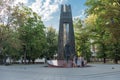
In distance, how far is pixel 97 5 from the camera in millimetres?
21922

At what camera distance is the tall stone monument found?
28484 mm

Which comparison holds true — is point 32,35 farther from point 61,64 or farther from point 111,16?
point 111,16

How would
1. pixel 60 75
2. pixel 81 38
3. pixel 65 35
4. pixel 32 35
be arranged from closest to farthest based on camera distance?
1. pixel 60 75
2. pixel 65 35
3. pixel 32 35
4. pixel 81 38

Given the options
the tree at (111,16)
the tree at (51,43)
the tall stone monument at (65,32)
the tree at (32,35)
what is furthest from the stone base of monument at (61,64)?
the tree at (51,43)

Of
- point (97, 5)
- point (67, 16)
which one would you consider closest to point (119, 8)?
point (97, 5)

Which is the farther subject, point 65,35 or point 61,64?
point 65,35

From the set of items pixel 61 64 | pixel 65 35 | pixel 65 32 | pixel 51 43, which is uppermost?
pixel 65 32

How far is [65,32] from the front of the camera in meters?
29.0

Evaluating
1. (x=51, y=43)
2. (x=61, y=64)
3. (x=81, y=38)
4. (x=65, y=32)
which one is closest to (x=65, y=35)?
(x=65, y=32)

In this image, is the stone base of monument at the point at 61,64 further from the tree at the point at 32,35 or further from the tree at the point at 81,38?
the tree at the point at 81,38

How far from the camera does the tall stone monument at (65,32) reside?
93.5ft

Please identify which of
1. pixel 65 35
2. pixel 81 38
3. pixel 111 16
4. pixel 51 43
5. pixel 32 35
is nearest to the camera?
pixel 111 16

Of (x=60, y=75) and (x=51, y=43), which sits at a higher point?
(x=51, y=43)

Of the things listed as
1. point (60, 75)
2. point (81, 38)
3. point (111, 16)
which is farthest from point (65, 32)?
point (81, 38)
